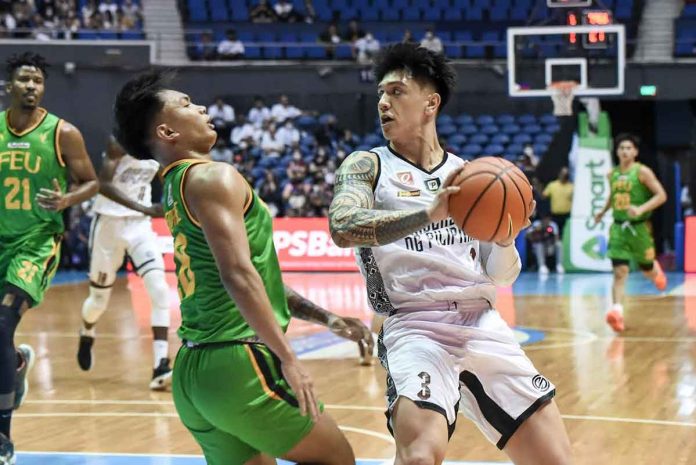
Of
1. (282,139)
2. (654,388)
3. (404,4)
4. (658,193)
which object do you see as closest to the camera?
(654,388)

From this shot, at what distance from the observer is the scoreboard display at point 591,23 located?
16.6m

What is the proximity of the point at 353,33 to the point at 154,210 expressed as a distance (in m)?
14.7

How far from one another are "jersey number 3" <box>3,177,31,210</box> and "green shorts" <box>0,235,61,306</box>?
22 cm

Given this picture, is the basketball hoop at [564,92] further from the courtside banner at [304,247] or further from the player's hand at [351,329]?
the player's hand at [351,329]

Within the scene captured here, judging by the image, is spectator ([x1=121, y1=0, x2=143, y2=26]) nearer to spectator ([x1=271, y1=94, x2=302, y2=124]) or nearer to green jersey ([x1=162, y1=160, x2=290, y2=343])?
spectator ([x1=271, y1=94, x2=302, y2=124])

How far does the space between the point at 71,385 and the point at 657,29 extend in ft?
54.7

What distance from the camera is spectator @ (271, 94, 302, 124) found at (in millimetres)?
21344

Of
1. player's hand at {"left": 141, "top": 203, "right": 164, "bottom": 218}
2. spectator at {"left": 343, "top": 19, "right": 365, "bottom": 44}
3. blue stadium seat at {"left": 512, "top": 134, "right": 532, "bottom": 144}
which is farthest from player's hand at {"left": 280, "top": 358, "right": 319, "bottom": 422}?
spectator at {"left": 343, "top": 19, "right": 365, "bottom": 44}

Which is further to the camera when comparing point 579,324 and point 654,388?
point 579,324

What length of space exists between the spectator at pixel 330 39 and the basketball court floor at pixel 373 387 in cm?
930

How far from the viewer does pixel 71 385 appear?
8.32 meters

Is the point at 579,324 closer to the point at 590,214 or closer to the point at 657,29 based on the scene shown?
the point at 590,214

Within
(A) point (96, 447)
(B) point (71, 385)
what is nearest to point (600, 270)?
(B) point (71, 385)

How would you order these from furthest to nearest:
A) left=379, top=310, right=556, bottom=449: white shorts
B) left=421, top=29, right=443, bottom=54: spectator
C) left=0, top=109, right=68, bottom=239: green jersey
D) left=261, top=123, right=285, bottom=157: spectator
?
1. left=261, top=123, right=285, bottom=157: spectator
2. left=421, top=29, right=443, bottom=54: spectator
3. left=0, top=109, right=68, bottom=239: green jersey
4. left=379, top=310, right=556, bottom=449: white shorts
